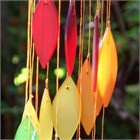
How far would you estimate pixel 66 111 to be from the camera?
0.41 m

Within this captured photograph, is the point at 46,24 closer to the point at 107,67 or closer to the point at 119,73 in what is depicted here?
the point at 107,67

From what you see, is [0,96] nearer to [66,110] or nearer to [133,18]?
[133,18]

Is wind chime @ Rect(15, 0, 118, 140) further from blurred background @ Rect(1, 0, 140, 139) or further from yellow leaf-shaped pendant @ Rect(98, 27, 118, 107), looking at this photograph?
blurred background @ Rect(1, 0, 140, 139)

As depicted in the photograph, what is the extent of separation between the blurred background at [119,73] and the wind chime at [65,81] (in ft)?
3.50

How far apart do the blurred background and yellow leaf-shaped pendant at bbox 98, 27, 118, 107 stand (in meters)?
1.06

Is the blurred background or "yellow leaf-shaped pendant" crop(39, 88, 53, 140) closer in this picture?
"yellow leaf-shaped pendant" crop(39, 88, 53, 140)

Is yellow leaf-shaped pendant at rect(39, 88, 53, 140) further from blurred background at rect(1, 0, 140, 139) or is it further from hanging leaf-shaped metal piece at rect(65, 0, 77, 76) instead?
blurred background at rect(1, 0, 140, 139)

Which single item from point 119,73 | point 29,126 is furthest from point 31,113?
point 119,73

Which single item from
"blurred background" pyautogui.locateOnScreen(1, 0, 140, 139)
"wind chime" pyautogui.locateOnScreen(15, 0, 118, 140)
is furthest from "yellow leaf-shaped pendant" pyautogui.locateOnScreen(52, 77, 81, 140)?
"blurred background" pyautogui.locateOnScreen(1, 0, 140, 139)

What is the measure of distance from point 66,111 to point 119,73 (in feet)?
3.84

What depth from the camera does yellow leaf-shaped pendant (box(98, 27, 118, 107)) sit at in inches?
16.9

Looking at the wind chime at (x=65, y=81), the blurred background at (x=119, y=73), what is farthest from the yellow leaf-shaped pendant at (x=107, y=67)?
the blurred background at (x=119, y=73)

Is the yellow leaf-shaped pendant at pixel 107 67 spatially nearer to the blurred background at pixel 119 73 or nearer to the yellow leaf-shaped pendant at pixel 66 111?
the yellow leaf-shaped pendant at pixel 66 111

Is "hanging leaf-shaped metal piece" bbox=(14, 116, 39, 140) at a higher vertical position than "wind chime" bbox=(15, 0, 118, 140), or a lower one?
lower
